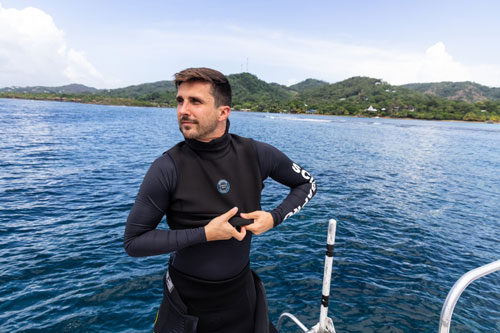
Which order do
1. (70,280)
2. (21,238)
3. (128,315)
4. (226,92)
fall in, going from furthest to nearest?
(21,238) < (70,280) < (128,315) < (226,92)

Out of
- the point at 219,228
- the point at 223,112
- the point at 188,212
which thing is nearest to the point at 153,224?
the point at 188,212

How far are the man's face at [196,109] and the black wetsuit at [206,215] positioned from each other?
0.13 meters

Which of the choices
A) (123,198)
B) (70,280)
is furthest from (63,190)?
(70,280)

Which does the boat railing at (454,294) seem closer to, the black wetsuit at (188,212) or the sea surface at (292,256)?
the black wetsuit at (188,212)

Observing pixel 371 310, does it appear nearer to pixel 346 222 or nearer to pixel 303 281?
pixel 303 281

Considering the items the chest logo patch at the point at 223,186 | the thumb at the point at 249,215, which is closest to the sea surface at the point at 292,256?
the thumb at the point at 249,215

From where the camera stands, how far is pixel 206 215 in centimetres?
233

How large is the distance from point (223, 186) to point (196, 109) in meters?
0.70

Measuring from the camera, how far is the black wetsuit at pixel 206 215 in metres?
2.17

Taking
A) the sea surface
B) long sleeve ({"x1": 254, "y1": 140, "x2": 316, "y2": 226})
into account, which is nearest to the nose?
long sleeve ({"x1": 254, "y1": 140, "x2": 316, "y2": 226})

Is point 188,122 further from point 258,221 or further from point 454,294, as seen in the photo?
point 454,294

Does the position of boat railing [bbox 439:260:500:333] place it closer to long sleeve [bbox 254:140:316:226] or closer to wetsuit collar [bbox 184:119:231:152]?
long sleeve [bbox 254:140:316:226]

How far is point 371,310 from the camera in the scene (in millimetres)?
6832

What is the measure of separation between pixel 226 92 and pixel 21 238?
11389mm
